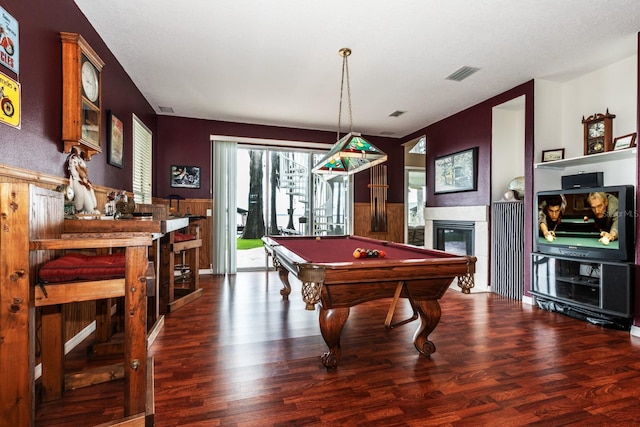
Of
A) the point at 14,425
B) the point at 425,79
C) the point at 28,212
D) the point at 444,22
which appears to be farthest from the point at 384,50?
the point at 14,425

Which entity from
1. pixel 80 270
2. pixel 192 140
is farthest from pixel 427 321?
pixel 192 140

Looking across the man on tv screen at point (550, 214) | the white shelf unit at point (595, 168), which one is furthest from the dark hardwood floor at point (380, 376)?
the white shelf unit at point (595, 168)

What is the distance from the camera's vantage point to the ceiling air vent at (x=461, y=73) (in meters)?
3.77

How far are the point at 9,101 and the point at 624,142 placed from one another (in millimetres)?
5143

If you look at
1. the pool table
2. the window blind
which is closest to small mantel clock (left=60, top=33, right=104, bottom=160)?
the window blind

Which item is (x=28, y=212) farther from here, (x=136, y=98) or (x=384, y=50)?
(x=136, y=98)

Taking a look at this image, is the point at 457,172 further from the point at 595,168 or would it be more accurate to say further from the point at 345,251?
the point at 345,251

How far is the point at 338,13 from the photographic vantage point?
272cm

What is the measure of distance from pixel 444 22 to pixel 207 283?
4.55m

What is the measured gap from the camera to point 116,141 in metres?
3.63

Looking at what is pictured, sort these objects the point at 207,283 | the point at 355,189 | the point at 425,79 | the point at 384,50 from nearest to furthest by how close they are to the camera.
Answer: the point at 384,50, the point at 425,79, the point at 207,283, the point at 355,189

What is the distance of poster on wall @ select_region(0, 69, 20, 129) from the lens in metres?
1.83

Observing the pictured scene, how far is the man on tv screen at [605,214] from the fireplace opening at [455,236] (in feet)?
5.70

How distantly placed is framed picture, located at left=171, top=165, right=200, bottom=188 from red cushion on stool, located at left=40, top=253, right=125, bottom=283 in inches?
171
